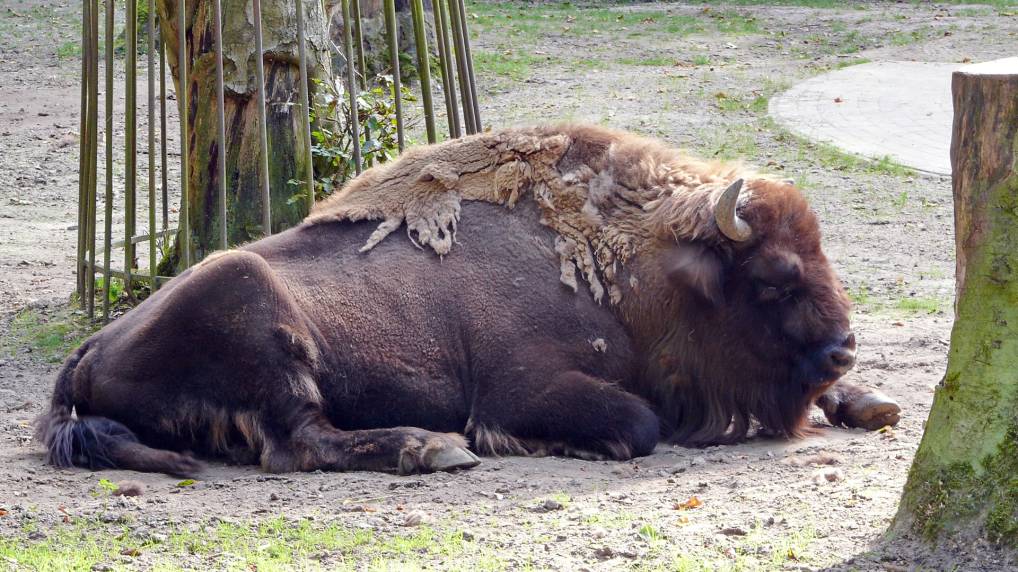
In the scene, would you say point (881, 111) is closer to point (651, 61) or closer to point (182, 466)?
point (651, 61)

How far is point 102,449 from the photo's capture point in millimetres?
4980

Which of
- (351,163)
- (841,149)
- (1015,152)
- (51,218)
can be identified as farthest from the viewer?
(841,149)

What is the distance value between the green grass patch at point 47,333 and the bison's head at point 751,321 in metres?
3.53

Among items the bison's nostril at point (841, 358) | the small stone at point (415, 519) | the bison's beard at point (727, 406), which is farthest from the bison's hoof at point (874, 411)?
the small stone at point (415, 519)

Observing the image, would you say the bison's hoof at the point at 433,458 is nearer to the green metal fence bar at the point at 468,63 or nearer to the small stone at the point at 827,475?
the small stone at the point at 827,475

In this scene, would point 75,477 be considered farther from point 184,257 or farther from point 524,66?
point 524,66

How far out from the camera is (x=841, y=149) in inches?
467

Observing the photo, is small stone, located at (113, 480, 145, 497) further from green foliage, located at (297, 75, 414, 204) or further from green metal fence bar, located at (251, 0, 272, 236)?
green foliage, located at (297, 75, 414, 204)

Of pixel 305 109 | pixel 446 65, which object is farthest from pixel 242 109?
pixel 446 65

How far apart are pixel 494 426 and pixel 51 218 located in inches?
261

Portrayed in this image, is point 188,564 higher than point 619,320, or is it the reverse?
point 619,320

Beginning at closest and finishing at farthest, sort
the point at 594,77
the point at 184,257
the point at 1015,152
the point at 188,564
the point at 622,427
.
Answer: the point at 1015,152
the point at 188,564
the point at 622,427
the point at 184,257
the point at 594,77

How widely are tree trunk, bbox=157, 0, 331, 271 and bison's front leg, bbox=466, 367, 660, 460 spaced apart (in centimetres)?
257

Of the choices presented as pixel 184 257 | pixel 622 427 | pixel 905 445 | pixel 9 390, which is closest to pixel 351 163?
pixel 184 257
